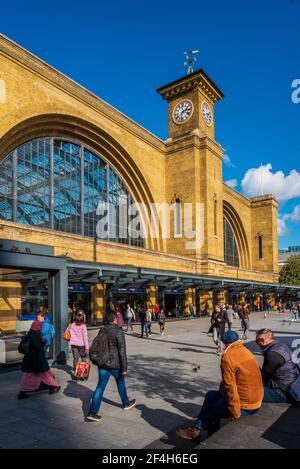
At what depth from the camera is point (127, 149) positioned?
34.5 m

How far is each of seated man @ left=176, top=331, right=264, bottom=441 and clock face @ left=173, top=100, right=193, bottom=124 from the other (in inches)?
1520

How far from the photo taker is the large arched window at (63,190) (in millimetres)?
25078

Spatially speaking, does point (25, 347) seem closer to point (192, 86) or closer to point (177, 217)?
point (177, 217)

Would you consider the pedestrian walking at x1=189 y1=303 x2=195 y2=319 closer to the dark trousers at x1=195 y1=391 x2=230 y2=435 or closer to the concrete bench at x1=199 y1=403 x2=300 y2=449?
the concrete bench at x1=199 y1=403 x2=300 y2=449

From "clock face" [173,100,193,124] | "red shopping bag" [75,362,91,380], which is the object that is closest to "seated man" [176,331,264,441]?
"red shopping bag" [75,362,91,380]

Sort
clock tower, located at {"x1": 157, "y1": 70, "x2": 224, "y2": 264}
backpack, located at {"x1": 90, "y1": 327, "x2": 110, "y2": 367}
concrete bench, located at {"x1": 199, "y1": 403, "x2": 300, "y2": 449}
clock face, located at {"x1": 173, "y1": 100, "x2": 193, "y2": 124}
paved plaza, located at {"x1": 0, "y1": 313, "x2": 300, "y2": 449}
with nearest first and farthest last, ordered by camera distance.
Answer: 1. concrete bench, located at {"x1": 199, "y1": 403, "x2": 300, "y2": 449}
2. paved plaza, located at {"x1": 0, "y1": 313, "x2": 300, "y2": 449}
3. backpack, located at {"x1": 90, "y1": 327, "x2": 110, "y2": 367}
4. clock tower, located at {"x1": 157, "y1": 70, "x2": 224, "y2": 264}
5. clock face, located at {"x1": 173, "y1": 100, "x2": 193, "y2": 124}

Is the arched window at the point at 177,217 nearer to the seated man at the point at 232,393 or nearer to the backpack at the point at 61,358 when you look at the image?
the backpack at the point at 61,358

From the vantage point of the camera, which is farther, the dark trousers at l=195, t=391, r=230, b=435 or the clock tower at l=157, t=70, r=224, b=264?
the clock tower at l=157, t=70, r=224, b=264

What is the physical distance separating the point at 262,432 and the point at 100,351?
246 cm

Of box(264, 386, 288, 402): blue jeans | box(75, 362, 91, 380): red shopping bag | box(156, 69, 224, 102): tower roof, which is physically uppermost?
box(156, 69, 224, 102): tower roof

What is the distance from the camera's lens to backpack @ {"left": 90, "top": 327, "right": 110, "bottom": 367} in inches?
228

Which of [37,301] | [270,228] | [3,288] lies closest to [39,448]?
[3,288]

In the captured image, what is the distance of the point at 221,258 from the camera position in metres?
40.7
